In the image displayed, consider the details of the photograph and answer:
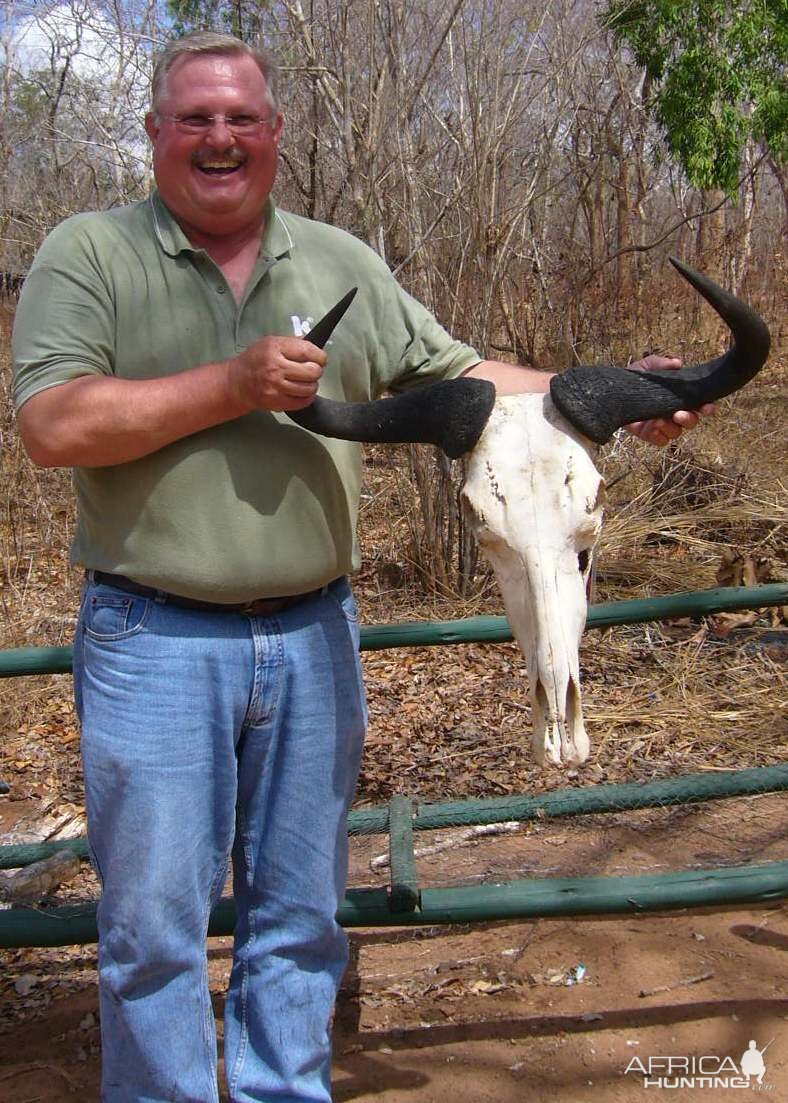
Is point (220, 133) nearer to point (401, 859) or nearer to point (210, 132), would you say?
point (210, 132)

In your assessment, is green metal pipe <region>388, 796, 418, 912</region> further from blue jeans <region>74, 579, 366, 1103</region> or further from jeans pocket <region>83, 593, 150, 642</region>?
jeans pocket <region>83, 593, 150, 642</region>

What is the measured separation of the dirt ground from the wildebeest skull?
4.75ft

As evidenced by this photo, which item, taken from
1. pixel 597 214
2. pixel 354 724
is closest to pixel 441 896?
pixel 354 724

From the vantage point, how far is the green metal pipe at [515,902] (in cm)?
255

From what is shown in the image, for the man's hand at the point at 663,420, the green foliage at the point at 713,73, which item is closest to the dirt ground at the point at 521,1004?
the man's hand at the point at 663,420

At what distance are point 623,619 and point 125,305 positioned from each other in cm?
A: 187

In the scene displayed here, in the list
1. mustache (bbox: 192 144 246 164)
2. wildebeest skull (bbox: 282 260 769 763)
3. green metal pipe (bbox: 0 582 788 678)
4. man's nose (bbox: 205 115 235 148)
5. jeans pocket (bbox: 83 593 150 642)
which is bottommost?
green metal pipe (bbox: 0 582 788 678)

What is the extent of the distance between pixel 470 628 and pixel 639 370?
1.21 metres

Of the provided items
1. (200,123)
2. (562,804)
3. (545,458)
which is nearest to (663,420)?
(545,458)

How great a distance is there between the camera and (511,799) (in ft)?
10.9

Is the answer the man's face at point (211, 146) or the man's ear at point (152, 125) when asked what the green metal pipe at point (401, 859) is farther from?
the man's ear at point (152, 125)

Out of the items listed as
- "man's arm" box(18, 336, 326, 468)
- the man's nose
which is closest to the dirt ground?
"man's arm" box(18, 336, 326, 468)

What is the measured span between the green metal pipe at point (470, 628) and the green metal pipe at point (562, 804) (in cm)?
54

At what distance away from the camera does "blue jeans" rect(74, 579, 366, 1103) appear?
6.68 ft
